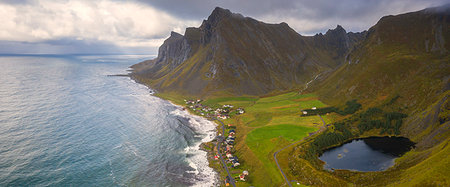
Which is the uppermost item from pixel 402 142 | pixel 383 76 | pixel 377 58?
pixel 377 58

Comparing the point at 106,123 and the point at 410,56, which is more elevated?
the point at 410,56

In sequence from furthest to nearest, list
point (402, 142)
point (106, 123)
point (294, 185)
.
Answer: point (106, 123)
point (402, 142)
point (294, 185)

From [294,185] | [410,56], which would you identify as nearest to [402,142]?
[294,185]

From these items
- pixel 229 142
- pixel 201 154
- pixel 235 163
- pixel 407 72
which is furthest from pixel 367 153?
pixel 407 72

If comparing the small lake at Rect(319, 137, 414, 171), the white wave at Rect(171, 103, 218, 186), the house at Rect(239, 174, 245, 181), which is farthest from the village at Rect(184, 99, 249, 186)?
the small lake at Rect(319, 137, 414, 171)

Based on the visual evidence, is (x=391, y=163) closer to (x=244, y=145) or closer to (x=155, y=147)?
(x=244, y=145)

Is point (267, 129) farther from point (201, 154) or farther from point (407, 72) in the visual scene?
point (407, 72)

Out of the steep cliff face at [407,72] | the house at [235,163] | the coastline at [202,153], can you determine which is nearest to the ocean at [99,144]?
the coastline at [202,153]
